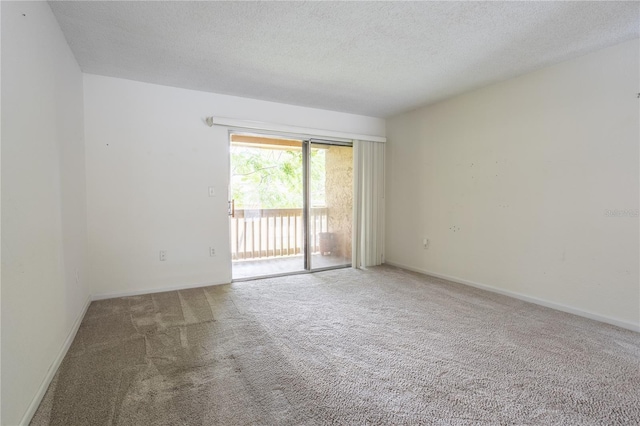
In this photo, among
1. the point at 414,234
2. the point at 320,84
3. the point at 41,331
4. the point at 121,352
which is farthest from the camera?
the point at 414,234

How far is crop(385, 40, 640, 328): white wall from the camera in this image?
2482mm

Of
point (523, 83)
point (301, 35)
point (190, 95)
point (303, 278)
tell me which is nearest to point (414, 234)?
point (303, 278)

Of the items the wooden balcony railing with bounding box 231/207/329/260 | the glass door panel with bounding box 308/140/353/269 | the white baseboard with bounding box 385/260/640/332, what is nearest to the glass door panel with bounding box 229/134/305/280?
the wooden balcony railing with bounding box 231/207/329/260

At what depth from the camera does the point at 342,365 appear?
1918 millimetres

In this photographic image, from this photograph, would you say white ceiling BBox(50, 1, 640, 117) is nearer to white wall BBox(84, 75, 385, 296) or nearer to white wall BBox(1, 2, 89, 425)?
white wall BBox(84, 75, 385, 296)

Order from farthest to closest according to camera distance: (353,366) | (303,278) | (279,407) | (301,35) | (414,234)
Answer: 1. (414,234)
2. (303,278)
3. (301,35)
4. (353,366)
5. (279,407)

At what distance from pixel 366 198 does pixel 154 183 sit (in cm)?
289

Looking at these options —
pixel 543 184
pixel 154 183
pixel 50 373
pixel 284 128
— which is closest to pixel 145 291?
pixel 154 183

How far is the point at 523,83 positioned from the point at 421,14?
1.77m

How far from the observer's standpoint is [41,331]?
5.37 feet

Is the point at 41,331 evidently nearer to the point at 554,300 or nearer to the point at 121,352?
the point at 121,352

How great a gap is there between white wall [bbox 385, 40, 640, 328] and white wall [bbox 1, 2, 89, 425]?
13.0 ft

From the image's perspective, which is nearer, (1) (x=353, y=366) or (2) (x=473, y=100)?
(1) (x=353, y=366)

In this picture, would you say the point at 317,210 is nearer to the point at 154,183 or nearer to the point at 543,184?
the point at 154,183
